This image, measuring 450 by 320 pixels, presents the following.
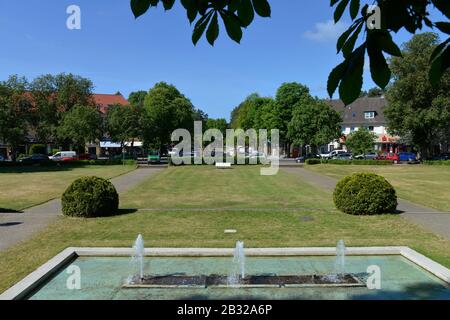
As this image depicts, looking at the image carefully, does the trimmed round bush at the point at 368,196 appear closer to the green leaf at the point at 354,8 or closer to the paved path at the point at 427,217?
the paved path at the point at 427,217

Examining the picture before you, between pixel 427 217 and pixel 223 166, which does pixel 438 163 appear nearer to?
pixel 223 166

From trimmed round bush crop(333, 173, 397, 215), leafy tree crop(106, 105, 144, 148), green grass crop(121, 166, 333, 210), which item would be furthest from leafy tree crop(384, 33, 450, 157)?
trimmed round bush crop(333, 173, 397, 215)

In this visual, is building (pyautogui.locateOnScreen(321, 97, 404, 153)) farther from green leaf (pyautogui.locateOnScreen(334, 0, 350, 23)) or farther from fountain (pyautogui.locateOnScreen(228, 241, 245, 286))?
green leaf (pyautogui.locateOnScreen(334, 0, 350, 23))

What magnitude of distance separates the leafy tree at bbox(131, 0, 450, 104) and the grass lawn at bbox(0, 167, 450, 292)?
7222 millimetres

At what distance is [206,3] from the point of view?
8.77 feet

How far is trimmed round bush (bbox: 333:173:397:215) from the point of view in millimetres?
15250

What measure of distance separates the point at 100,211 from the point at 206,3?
45.1ft

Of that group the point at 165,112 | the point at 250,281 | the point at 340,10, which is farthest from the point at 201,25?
the point at 165,112

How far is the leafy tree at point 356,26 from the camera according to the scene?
2.12m

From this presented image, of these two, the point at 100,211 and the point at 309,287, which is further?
the point at 100,211

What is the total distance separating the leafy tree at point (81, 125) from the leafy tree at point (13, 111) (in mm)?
5021
